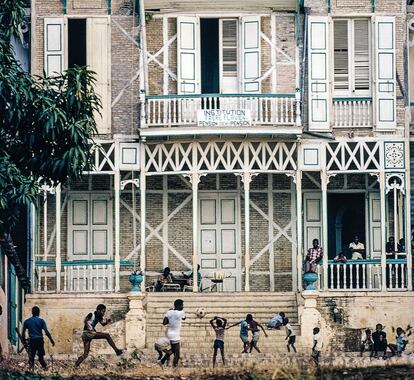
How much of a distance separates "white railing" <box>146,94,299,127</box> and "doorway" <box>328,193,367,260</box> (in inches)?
132

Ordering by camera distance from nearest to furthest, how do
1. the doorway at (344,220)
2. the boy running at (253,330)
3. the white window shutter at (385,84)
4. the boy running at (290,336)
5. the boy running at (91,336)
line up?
the boy running at (91,336) < the boy running at (253,330) < the boy running at (290,336) < the white window shutter at (385,84) < the doorway at (344,220)

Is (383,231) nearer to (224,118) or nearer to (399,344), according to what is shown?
(399,344)

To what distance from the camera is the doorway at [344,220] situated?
46.2 m

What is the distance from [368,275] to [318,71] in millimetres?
4985

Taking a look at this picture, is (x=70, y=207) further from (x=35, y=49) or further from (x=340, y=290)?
(x=340, y=290)

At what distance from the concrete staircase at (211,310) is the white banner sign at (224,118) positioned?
3956 millimetres

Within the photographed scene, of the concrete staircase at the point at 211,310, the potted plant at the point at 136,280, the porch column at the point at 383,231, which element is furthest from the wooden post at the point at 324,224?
the potted plant at the point at 136,280

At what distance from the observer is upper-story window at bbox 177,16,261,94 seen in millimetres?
44781

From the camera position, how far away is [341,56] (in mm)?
45000

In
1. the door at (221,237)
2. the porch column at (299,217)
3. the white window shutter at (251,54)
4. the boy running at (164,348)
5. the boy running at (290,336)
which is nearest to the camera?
the boy running at (164,348)

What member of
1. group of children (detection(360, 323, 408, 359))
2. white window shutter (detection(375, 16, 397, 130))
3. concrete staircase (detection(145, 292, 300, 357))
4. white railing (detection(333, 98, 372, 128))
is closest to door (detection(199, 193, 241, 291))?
concrete staircase (detection(145, 292, 300, 357))

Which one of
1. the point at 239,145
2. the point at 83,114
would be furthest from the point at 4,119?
the point at 239,145

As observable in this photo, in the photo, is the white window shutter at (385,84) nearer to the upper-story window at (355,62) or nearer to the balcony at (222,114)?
the upper-story window at (355,62)

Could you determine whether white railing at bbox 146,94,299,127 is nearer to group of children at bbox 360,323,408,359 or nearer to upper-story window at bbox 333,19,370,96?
upper-story window at bbox 333,19,370,96
